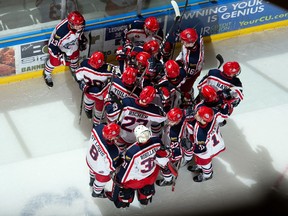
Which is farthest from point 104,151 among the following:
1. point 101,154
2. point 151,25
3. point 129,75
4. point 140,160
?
point 151,25

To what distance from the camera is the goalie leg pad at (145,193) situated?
4.84 meters

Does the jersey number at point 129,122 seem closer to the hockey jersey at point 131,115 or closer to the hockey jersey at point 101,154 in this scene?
the hockey jersey at point 131,115

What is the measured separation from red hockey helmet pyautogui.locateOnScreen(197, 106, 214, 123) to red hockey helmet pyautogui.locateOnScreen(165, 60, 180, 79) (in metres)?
0.65

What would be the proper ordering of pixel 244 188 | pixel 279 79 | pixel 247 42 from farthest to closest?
pixel 247 42, pixel 279 79, pixel 244 188

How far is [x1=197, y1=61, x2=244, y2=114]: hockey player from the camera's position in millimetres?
5188

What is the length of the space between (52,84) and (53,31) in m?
0.65

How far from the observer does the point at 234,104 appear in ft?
17.3

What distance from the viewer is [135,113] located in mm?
4957

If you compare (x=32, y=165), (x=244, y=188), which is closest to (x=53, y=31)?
(x=32, y=165)

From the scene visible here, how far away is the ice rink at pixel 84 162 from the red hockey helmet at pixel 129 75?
92 centimetres

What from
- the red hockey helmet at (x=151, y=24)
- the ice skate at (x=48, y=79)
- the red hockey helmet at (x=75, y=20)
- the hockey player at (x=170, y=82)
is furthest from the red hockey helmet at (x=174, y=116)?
the ice skate at (x=48, y=79)

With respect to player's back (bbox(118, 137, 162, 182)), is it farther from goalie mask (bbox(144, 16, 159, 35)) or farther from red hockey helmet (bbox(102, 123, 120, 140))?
goalie mask (bbox(144, 16, 159, 35))

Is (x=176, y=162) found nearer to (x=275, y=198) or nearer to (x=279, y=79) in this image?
(x=275, y=198)

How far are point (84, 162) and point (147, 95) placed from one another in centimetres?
107
